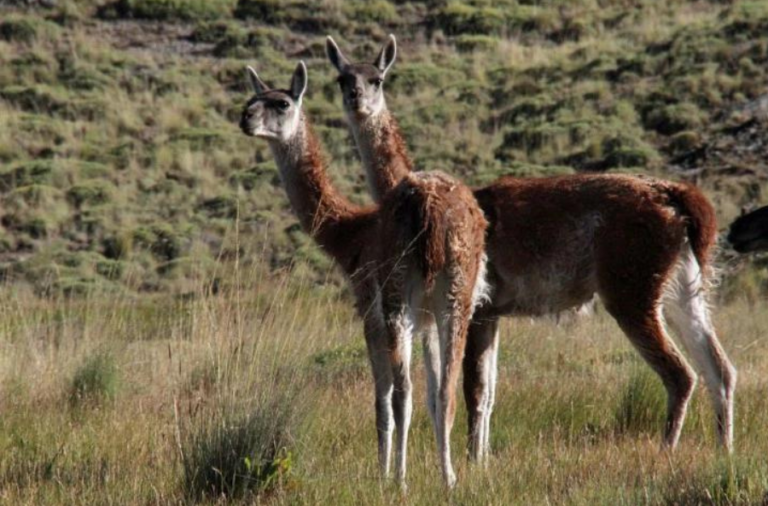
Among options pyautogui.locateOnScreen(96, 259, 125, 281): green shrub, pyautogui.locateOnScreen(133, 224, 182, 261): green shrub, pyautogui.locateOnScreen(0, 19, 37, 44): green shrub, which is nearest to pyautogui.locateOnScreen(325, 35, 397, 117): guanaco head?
pyautogui.locateOnScreen(96, 259, 125, 281): green shrub

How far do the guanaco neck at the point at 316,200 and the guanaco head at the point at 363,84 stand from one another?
1.85 feet

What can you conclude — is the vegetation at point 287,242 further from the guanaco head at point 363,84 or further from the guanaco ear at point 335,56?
the guanaco ear at point 335,56

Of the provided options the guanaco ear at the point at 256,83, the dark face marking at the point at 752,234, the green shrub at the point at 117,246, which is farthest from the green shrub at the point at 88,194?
the dark face marking at the point at 752,234

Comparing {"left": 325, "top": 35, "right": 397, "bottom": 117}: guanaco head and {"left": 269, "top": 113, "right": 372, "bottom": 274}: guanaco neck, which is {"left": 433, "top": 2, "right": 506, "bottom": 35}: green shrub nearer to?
{"left": 325, "top": 35, "right": 397, "bottom": 117}: guanaco head

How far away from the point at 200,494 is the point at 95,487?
74 cm

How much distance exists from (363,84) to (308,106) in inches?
853

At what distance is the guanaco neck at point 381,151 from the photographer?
9836mm

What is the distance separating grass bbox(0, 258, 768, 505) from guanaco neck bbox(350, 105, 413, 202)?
1075 millimetres

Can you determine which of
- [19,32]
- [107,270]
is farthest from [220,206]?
[19,32]

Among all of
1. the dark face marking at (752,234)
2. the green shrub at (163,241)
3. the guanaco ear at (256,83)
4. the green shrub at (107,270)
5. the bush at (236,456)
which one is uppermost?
the guanaco ear at (256,83)

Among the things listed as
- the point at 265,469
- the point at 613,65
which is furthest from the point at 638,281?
the point at 613,65

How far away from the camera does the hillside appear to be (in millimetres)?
24359

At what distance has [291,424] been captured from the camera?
698 centimetres

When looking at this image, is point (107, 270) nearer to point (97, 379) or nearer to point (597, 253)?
point (97, 379)
